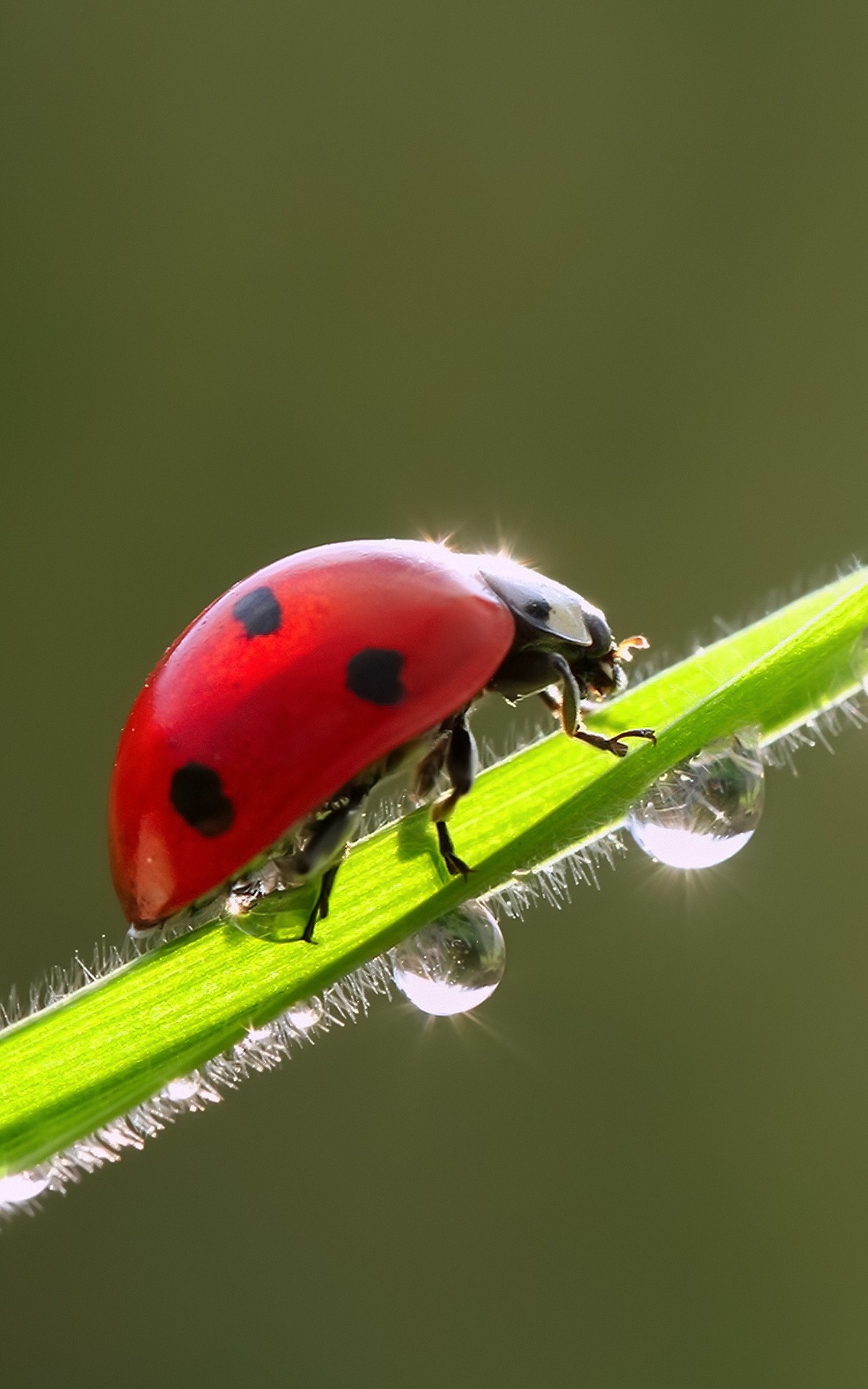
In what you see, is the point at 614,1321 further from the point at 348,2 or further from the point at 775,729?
the point at 348,2

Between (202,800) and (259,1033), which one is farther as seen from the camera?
(202,800)

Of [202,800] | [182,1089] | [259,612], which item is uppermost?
[259,612]

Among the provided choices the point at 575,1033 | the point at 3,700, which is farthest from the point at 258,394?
the point at 575,1033

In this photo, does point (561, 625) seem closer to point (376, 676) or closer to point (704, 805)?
point (376, 676)

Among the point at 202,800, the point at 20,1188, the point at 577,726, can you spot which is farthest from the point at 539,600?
the point at 20,1188

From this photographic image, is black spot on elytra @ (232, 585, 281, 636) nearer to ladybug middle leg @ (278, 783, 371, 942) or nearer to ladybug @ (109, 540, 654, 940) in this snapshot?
ladybug @ (109, 540, 654, 940)

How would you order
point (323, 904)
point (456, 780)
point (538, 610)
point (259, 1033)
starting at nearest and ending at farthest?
point (259, 1033)
point (323, 904)
point (456, 780)
point (538, 610)
